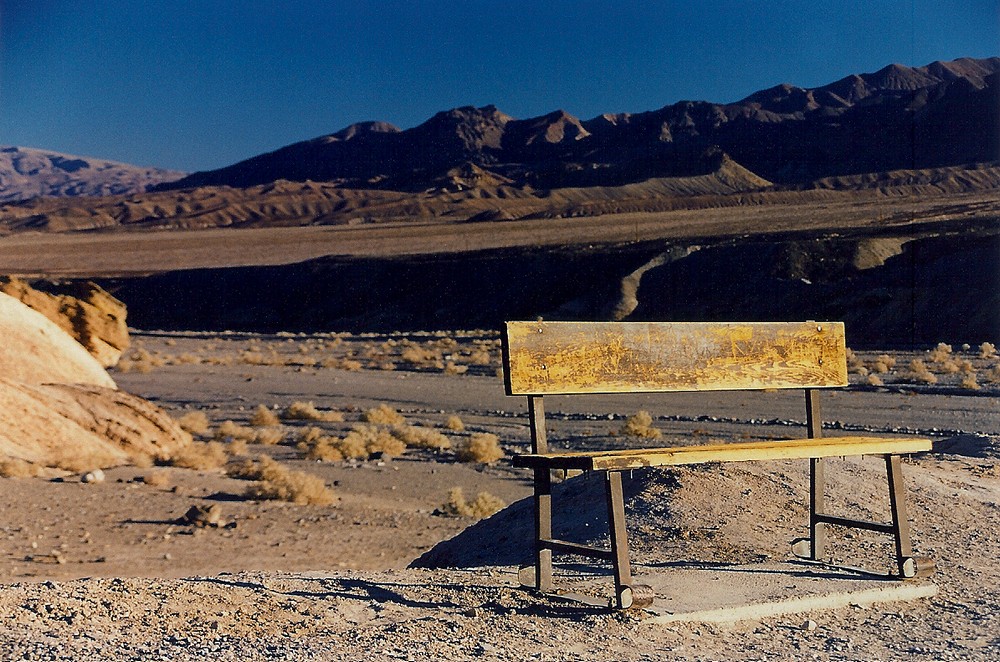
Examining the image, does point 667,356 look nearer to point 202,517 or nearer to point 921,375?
point 202,517

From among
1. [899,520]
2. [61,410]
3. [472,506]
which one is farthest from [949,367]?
[899,520]

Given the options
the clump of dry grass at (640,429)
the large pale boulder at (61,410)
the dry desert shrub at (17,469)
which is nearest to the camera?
the dry desert shrub at (17,469)

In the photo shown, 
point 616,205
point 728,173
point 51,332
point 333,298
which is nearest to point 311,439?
point 51,332

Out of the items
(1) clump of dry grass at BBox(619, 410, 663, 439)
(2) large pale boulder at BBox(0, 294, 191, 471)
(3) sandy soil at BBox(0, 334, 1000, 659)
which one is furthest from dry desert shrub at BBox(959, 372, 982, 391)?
(2) large pale boulder at BBox(0, 294, 191, 471)

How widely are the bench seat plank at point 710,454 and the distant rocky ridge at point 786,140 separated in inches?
4227

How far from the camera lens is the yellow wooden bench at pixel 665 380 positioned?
533 centimetres

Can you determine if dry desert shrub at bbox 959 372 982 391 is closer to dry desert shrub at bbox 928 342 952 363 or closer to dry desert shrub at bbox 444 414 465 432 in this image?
dry desert shrub at bbox 928 342 952 363

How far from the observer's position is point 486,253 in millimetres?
79062

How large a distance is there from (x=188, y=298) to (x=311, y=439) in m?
61.3

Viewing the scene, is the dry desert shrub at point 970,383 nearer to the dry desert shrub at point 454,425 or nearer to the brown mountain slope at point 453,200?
the dry desert shrub at point 454,425

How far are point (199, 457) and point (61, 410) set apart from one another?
5.70 ft

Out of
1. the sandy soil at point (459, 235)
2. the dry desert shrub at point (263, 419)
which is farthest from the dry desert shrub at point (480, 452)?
the sandy soil at point (459, 235)

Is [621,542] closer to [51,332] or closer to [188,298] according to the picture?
[51,332]

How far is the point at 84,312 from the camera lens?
84.0 feet
